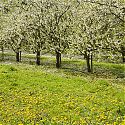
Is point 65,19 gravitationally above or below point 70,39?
above

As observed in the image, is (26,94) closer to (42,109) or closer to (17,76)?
(42,109)

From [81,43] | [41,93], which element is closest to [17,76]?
[41,93]

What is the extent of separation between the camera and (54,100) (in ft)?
61.9

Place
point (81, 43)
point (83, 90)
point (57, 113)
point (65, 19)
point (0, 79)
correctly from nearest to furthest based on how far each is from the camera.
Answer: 1. point (57, 113)
2. point (83, 90)
3. point (0, 79)
4. point (81, 43)
5. point (65, 19)

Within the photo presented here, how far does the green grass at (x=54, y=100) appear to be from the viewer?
13.4 m

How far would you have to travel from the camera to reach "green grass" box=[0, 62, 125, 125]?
1339 cm

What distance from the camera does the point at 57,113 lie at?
15.5 metres

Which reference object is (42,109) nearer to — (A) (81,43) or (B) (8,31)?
(A) (81,43)

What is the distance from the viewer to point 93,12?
4153 cm

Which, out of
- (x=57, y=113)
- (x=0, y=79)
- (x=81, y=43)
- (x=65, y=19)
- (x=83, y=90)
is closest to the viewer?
(x=57, y=113)

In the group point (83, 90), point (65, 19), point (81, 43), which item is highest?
point (65, 19)

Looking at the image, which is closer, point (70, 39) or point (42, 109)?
point (42, 109)

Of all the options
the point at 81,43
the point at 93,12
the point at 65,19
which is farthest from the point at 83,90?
the point at 65,19

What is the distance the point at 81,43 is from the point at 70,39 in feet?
7.08
